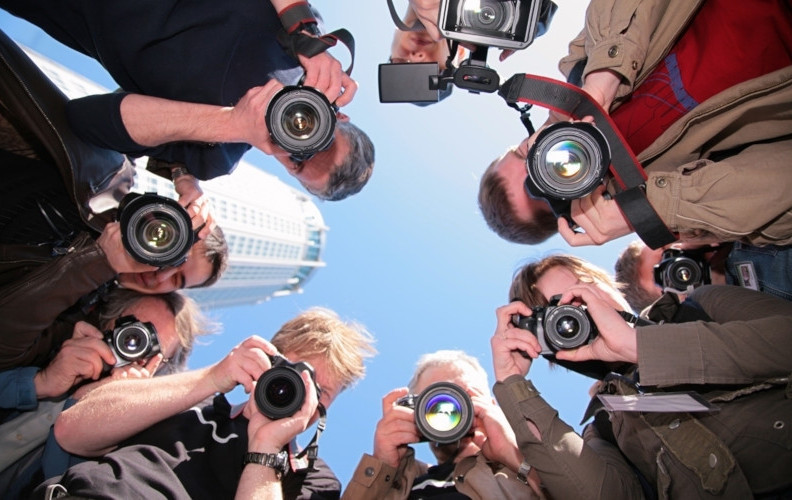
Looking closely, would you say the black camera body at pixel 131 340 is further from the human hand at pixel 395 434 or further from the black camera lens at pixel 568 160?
the black camera lens at pixel 568 160

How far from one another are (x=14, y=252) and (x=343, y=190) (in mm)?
2602

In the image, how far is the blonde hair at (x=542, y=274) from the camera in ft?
13.5

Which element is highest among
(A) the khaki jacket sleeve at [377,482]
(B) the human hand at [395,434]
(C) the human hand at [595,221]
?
(C) the human hand at [595,221]

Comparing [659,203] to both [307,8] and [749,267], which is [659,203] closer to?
[749,267]

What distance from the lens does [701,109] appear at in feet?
9.20

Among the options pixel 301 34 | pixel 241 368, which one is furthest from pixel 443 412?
pixel 301 34

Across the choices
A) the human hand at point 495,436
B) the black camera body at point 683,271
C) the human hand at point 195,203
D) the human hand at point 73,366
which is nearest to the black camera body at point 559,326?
the human hand at point 495,436

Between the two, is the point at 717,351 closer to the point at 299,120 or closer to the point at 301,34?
the point at 299,120

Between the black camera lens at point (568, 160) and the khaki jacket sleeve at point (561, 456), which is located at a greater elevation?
the black camera lens at point (568, 160)

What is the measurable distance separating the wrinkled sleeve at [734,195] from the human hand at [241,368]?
8.62ft

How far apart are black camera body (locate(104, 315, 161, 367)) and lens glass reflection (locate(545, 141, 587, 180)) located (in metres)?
3.09

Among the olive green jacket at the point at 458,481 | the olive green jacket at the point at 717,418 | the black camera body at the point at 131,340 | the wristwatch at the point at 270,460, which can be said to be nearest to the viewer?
the olive green jacket at the point at 717,418

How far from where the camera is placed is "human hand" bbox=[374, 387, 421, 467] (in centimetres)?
376

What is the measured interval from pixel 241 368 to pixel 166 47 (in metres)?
2.16
